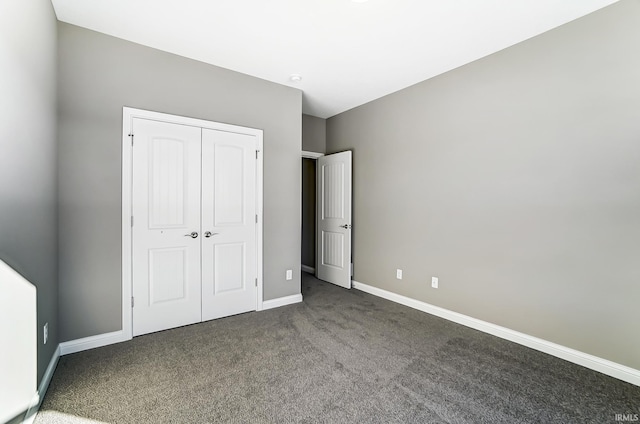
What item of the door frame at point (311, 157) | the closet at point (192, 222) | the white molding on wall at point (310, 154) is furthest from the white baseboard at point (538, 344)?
the white molding on wall at point (310, 154)

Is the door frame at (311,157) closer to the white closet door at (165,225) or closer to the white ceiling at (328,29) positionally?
the white ceiling at (328,29)

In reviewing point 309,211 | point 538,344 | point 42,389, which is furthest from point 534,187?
point 42,389

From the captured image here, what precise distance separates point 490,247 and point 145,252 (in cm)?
340

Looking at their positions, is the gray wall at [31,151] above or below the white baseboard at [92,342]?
above

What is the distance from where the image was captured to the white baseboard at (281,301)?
3549 mm

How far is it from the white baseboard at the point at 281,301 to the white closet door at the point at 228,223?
15 centimetres

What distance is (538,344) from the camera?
2.59 meters

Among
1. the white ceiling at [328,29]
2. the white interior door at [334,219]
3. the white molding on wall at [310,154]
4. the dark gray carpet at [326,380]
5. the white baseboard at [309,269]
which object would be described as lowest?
the dark gray carpet at [326,380]

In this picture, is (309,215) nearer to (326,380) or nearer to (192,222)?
(192,222)

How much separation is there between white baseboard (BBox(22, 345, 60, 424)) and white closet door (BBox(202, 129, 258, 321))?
3.91 ft

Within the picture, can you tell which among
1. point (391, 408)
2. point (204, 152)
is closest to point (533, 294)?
point (391, 408)

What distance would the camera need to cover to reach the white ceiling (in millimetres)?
2250

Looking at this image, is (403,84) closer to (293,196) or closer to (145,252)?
(293,196)

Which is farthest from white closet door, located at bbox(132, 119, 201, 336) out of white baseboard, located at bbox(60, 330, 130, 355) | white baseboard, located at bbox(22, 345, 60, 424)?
white baseboard, located at bbox(22, 345, 60, 424)
